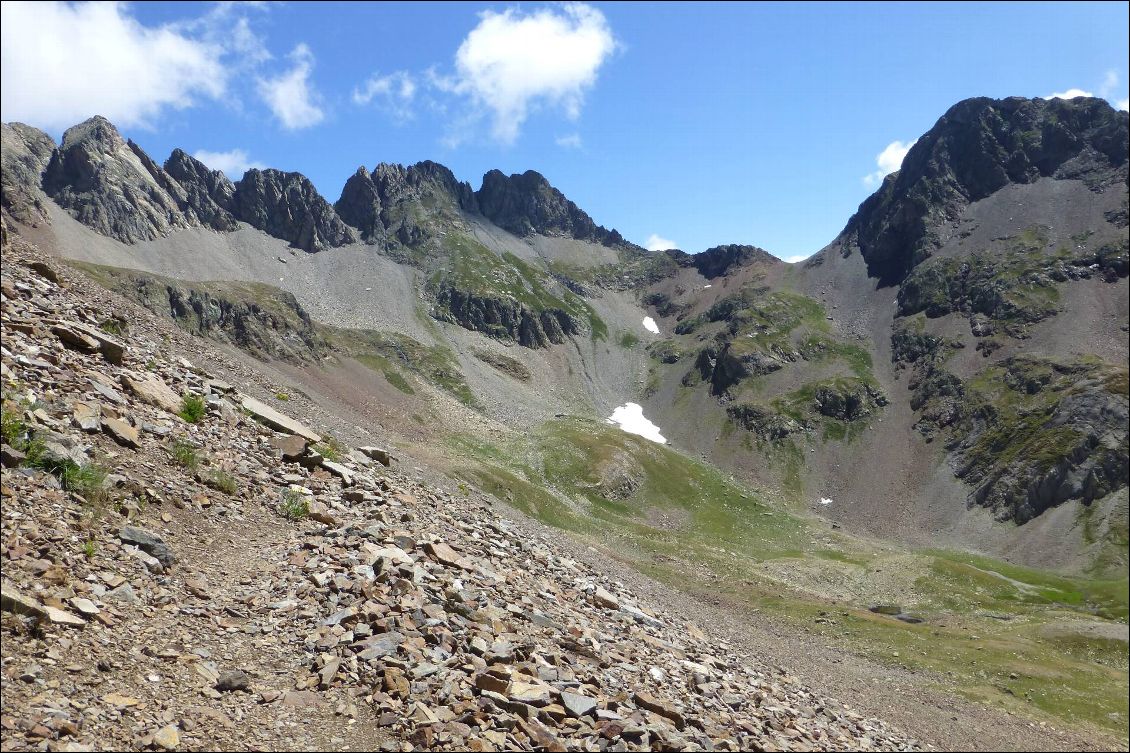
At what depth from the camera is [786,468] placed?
182500mm

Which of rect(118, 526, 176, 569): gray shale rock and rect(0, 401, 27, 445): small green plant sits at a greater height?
rect(0, 401, 27, 445): small green plant

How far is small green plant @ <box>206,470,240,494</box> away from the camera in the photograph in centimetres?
2014

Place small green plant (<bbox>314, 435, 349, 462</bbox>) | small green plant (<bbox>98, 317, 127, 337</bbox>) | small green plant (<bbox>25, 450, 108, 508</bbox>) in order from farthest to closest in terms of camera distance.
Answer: small green plant (<bbox>314, 435, 349, 462</bbox>), small green plant (<bbox>98, 317, 127, 337</bbox>), small green plant (<bbox>25, 450, 108, 508</bbox>)

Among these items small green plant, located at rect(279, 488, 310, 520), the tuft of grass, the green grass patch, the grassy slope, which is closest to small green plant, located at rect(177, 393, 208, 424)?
the tuft of grass

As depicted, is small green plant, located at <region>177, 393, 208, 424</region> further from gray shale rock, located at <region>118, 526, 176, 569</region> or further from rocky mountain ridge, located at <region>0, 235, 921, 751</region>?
gray shale rock, located at <region>118, 526, 176, 569</region>

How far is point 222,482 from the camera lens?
66.5ft

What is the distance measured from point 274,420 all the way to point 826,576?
9172 cm

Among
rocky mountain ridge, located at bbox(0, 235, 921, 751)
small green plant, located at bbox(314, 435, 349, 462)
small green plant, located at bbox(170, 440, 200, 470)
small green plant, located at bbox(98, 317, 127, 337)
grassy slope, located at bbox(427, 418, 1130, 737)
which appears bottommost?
grassy slope, located at bbox(427, 418, 1130, 737)

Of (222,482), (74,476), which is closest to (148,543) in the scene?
(74,476)

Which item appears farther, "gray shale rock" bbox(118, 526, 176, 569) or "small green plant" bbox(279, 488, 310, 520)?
"small green plant" bbox(279, 488, 310, 520)

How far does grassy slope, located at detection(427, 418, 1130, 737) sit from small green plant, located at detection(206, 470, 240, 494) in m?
27.9

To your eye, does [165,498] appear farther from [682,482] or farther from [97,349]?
[682,482]

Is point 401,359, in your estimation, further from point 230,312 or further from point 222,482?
point 222,482

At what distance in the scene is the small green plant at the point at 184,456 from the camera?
2000 cm
